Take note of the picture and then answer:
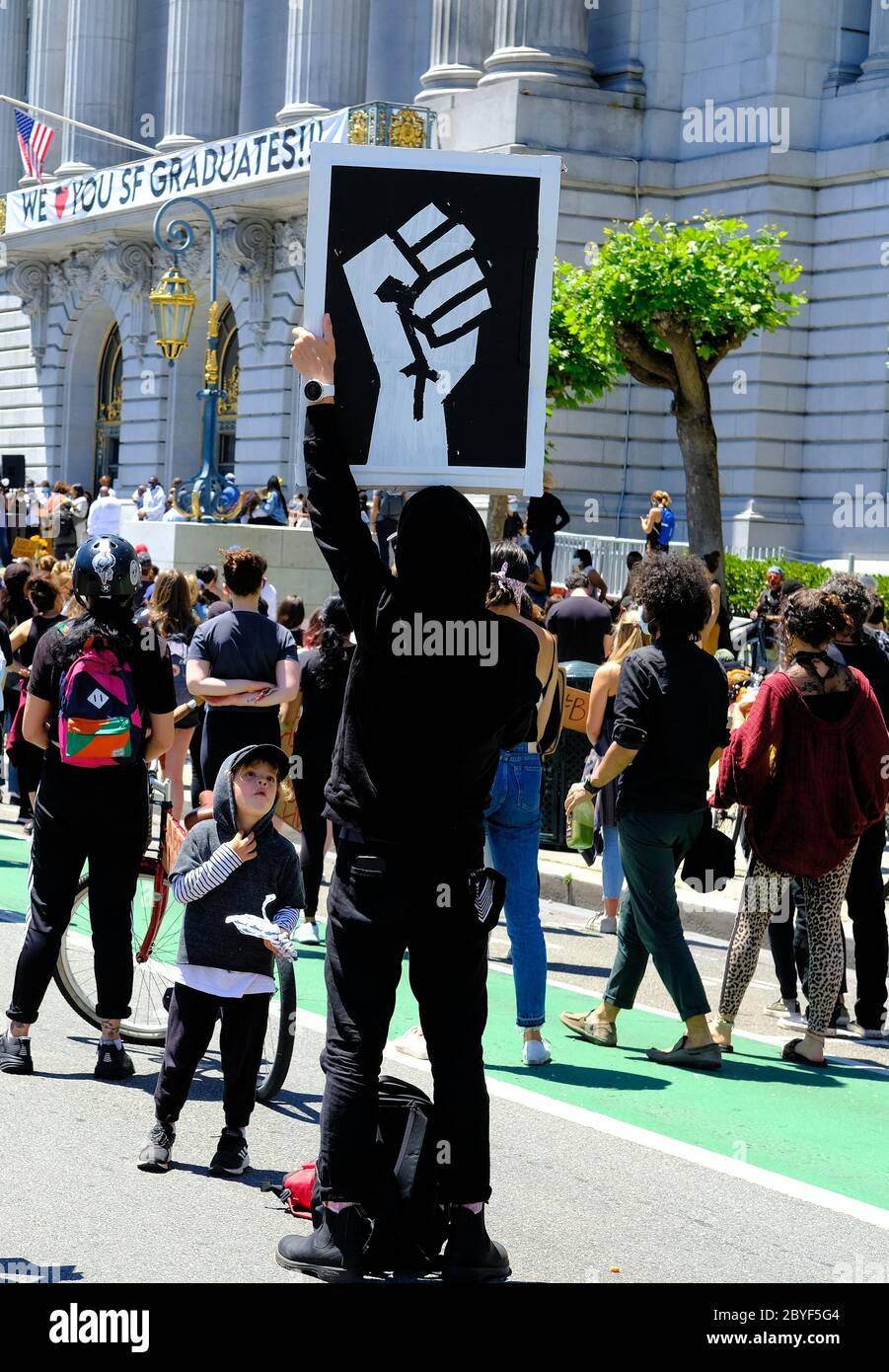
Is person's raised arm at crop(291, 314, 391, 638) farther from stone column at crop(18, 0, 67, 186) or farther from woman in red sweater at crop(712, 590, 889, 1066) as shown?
stone column at crop(18, 0, 67, 186)

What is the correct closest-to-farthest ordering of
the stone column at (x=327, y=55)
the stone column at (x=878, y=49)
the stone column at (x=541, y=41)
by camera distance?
the stone column at (x=878, y=49)
the stone column at (x=541, y=41)
the stone column at (x=327, y=55)

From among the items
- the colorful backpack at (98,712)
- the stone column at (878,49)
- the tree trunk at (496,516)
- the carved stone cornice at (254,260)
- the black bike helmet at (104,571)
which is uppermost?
the stone column at (878,49)

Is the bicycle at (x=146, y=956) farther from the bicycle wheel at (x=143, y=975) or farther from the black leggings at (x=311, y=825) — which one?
the black leggings at (x=311, y=825)

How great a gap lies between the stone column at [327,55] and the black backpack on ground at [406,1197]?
35.2 metres

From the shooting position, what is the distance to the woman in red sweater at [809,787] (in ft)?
26.0

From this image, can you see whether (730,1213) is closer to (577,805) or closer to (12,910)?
(577,805)

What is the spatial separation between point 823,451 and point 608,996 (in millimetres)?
23845

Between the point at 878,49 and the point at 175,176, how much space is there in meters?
14.7

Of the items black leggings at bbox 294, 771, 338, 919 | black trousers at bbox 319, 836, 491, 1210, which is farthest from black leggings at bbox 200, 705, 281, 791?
black trousers at bbox 319, 836, 491, 1210

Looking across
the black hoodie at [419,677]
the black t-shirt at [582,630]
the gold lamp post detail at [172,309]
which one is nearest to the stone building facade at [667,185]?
the gold lamp post detail at [172,309]

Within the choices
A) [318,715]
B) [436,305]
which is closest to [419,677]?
[436,305]

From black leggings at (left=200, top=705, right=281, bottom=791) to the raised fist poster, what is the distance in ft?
11.2
